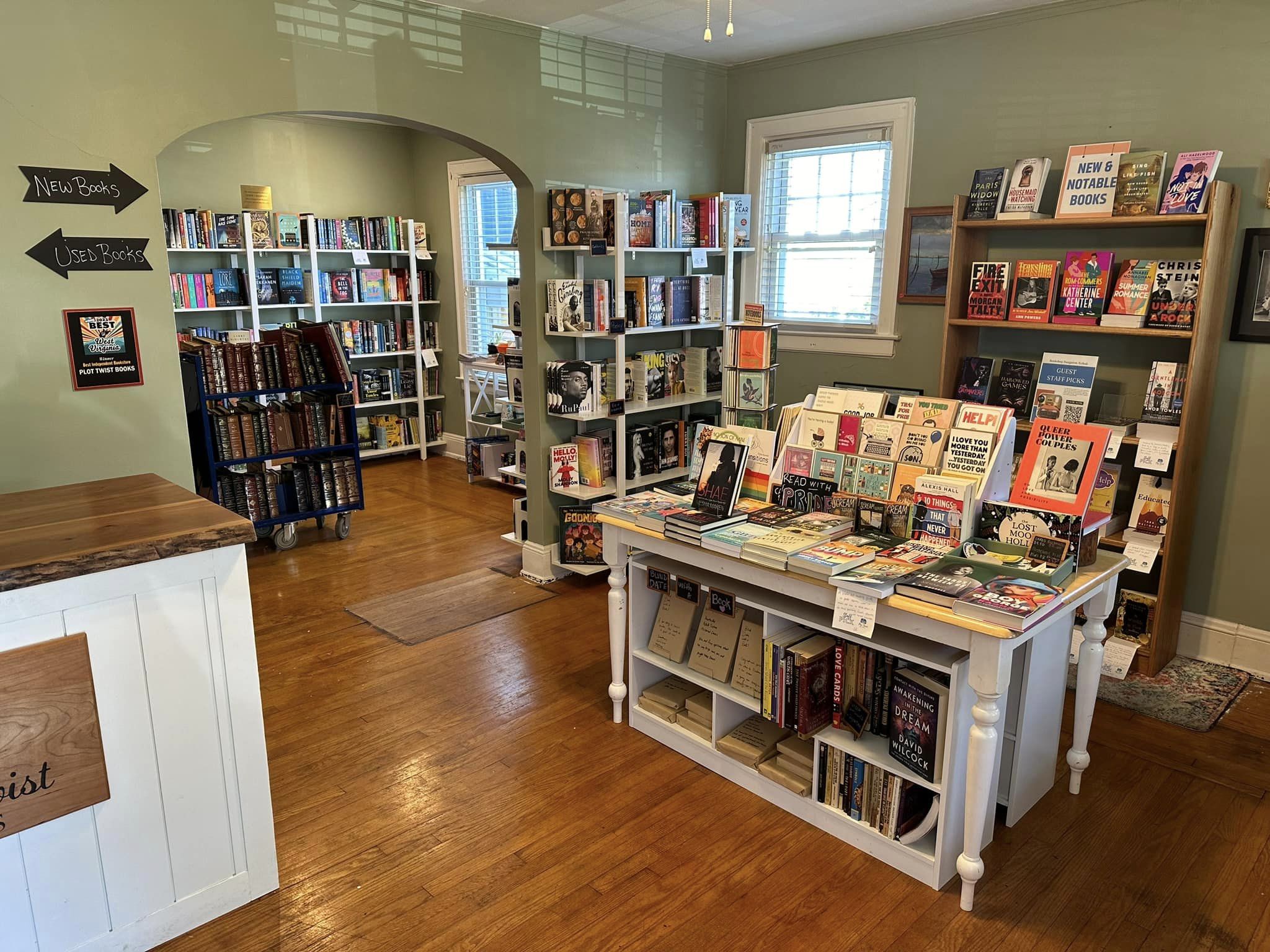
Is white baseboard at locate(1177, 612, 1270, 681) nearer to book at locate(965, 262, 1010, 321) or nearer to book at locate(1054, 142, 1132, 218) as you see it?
book at locate(965, 262, 1010, 321)

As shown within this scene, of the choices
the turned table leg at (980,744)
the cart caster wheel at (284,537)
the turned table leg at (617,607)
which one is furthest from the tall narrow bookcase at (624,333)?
the turned table leg at (980,744)

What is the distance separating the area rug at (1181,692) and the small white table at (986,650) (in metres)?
0.67

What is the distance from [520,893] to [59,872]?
1092 mm

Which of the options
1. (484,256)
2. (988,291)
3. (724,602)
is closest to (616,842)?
(724,602)

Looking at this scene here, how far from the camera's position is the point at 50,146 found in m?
2.92

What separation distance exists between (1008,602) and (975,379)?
2128mm

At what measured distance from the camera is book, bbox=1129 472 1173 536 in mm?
3480

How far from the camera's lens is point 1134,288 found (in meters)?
3.49

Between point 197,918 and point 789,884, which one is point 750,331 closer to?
point 789,884

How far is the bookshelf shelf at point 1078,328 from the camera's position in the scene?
10.9 ft

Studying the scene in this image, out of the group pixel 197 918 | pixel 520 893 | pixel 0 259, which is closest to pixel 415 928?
pixel 520 893

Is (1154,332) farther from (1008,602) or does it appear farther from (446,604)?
(446,604)

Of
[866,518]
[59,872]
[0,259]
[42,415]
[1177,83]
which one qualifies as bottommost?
[59,872]

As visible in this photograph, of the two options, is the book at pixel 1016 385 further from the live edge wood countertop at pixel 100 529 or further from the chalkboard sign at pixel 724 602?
the live edge wood countertop at pixel 100 529
